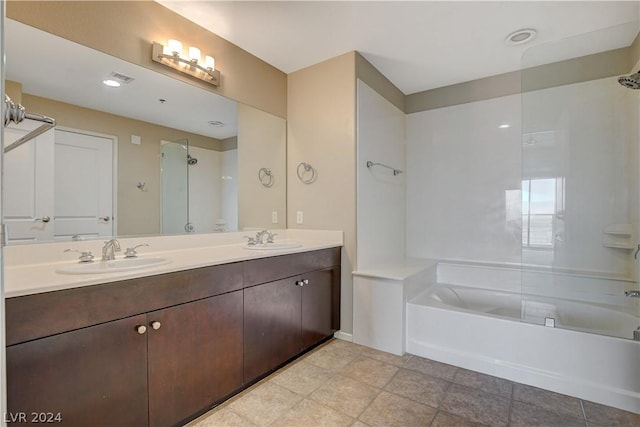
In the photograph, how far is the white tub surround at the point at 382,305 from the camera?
234 centimetres

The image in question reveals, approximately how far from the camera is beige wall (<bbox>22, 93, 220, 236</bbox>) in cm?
166

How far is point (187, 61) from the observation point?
2.01 meters

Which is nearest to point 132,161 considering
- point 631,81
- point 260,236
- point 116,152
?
point 116,152

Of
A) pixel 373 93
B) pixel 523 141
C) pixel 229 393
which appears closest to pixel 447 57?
pixel 373 93

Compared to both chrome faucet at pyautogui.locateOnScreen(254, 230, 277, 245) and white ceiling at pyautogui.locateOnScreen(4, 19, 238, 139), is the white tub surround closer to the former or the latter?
chrome faucet at pyautogui.locateOnScreen(254, 230, 277, 245)

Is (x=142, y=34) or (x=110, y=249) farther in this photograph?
(x=142, y=34)

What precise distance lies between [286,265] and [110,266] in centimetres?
100

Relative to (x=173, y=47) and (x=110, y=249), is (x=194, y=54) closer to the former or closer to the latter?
(x=173, y=47)

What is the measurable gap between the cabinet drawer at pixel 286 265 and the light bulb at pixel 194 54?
1.42 m

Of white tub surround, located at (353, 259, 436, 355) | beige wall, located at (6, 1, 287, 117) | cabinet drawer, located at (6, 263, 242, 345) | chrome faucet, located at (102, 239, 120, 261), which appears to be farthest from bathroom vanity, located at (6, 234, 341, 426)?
beige wall, located at (6, 1, 287, 117)

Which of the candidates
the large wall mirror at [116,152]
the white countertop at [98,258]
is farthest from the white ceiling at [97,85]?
the white countertop at [98,258]

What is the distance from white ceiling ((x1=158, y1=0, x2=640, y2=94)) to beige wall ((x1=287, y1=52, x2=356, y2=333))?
18 cm

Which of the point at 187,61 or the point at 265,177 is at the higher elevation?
the point at 187,61

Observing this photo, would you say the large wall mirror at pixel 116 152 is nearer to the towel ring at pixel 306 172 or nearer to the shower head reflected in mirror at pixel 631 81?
the towel ring at pixel 306 172
